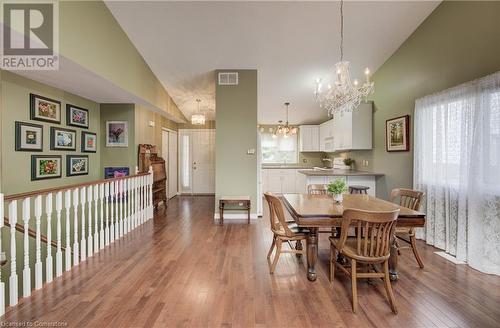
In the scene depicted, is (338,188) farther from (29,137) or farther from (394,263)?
(29,137)

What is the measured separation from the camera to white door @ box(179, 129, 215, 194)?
779cm

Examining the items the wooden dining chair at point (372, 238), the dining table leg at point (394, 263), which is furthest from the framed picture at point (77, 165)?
the dining table leg at point (394, 263)

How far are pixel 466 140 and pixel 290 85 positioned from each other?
3.50 metres

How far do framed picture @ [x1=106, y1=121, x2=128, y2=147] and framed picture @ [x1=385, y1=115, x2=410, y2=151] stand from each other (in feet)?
17.5

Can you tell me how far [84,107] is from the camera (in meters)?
4.52

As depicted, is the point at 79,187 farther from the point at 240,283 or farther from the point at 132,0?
the point at 132,0

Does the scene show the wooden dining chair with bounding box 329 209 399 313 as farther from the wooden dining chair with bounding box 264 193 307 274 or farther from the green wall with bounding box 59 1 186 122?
the green wall with bounding box 59 1 186 122

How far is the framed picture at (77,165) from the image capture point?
4.16 metres

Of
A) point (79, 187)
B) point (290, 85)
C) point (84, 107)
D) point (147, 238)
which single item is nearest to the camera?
point (79, 187)

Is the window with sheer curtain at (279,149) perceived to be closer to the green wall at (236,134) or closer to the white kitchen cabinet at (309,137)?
the white kitchen cabinet at (309,137)

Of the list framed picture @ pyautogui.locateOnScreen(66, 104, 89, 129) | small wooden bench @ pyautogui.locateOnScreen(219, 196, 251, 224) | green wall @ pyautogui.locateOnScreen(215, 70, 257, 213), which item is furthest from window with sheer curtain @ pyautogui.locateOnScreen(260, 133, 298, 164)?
framed picture @ pyautogui.locateOnScreen(66, 104, 89, 129)

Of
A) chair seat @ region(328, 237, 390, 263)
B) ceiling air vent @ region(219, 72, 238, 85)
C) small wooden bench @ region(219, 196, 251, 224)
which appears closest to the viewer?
chair seat @ region(328, 237, 390, 263)

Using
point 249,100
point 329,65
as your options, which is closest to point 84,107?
point 249,100

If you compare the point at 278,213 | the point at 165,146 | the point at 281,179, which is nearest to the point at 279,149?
the point at 281,179
